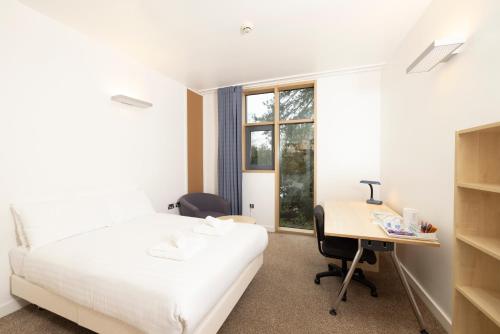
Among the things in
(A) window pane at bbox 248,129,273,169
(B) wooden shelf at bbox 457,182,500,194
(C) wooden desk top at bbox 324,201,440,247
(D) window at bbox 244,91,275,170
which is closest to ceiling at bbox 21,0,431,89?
(D) window at bbox 244,91,275,170

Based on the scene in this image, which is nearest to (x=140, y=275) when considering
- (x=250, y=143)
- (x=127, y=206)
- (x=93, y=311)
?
(x=93, y=311)

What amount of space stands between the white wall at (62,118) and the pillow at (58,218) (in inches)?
6.6

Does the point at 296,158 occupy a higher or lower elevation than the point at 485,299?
higher

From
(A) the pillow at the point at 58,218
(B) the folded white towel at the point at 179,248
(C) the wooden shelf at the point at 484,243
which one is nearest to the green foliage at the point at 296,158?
(B) the folded white towel at the point at 179,248

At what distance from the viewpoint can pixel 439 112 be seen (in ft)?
6.03

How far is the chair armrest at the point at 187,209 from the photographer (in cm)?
338

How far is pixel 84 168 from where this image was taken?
95.0 inches

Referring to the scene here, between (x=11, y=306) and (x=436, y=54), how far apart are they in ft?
13.7

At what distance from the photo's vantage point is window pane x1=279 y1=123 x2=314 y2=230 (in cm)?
387

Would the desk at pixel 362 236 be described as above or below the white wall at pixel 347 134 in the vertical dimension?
below

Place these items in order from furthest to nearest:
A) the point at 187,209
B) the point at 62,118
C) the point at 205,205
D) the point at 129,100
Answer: the point at 205,205, the point at 187,209, the point at 129,100, the point at 62,118

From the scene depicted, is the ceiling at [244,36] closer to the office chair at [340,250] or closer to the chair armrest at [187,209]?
the office chair at [340,250]

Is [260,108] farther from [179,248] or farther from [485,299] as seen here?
[485,299]

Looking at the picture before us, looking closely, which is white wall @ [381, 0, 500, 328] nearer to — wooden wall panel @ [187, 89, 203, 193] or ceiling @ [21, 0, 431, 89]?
ceiling @ [21, 0, 431, 89]
